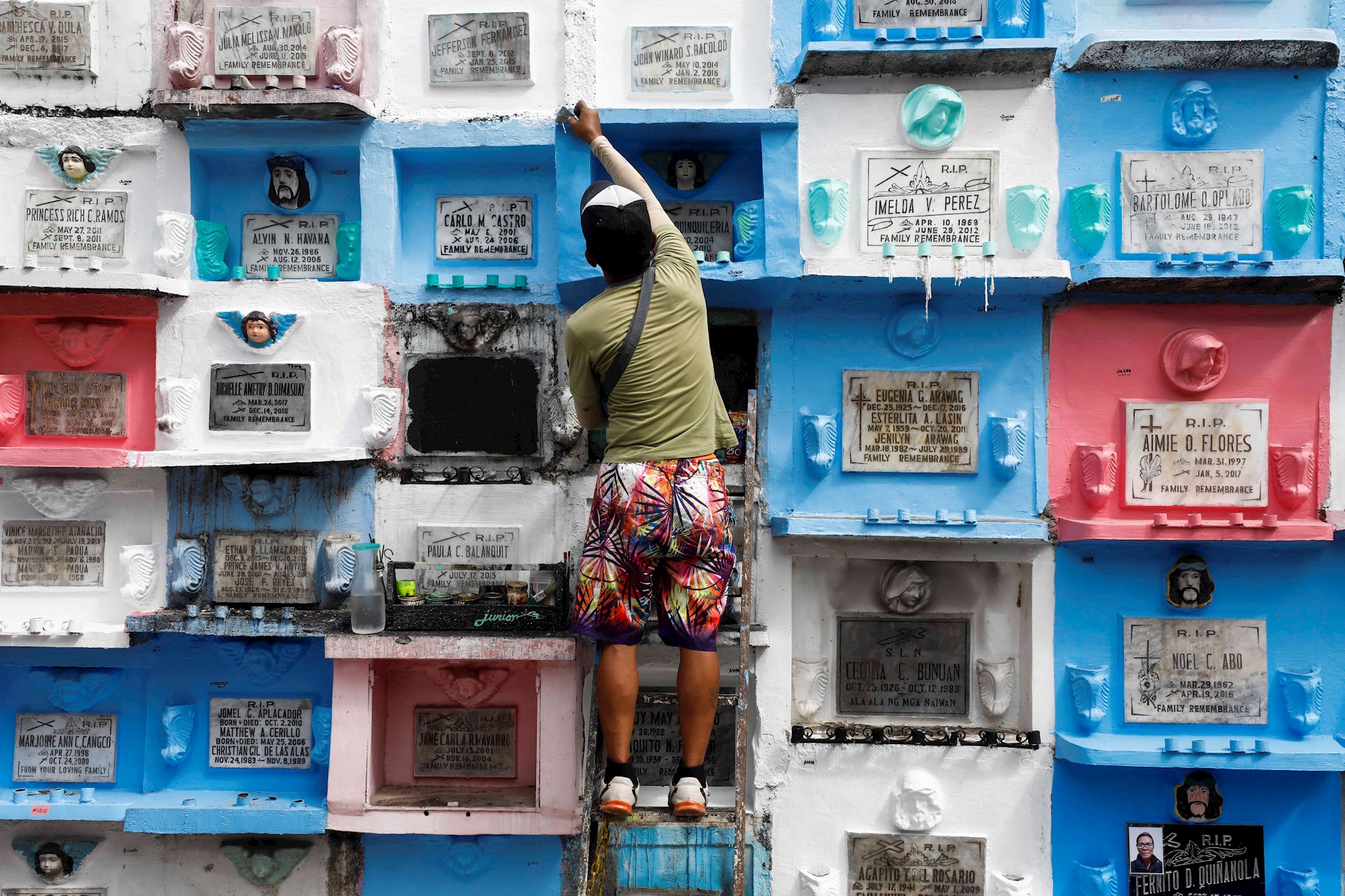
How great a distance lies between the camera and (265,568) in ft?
18.7

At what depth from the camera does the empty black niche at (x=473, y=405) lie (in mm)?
5684

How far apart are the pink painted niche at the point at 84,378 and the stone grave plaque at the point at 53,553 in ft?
1.68

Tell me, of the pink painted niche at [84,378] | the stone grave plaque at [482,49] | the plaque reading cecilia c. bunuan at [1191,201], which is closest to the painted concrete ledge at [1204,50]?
the plaque reading cecilia c. bunuan at [1191,201]

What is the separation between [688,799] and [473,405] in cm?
273

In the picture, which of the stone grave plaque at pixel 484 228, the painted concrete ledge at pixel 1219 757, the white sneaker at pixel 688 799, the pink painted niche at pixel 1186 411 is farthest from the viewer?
the stone grave plaque at pixel 484 228

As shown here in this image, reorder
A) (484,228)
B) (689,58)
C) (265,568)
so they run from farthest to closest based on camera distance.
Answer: (484,228), (265,568), (689,58)

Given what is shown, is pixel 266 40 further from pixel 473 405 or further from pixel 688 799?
pixel 688 799

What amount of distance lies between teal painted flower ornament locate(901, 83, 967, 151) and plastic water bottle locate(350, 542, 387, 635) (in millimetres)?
4075

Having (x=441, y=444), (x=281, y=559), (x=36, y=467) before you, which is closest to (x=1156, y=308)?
(x=441, y=444)

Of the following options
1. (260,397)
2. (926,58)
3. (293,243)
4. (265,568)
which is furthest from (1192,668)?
(293,243)

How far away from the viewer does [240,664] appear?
5.74 metres

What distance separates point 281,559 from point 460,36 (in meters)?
3.43

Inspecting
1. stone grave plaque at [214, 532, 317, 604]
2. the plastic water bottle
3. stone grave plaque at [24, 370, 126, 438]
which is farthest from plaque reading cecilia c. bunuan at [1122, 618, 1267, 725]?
stone grave plaque at [24, 370, 126, 438]

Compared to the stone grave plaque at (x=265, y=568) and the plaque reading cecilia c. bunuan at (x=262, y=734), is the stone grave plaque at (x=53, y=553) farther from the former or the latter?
the plaque reading cecilia c. bunuan at (x=262, y=734)
